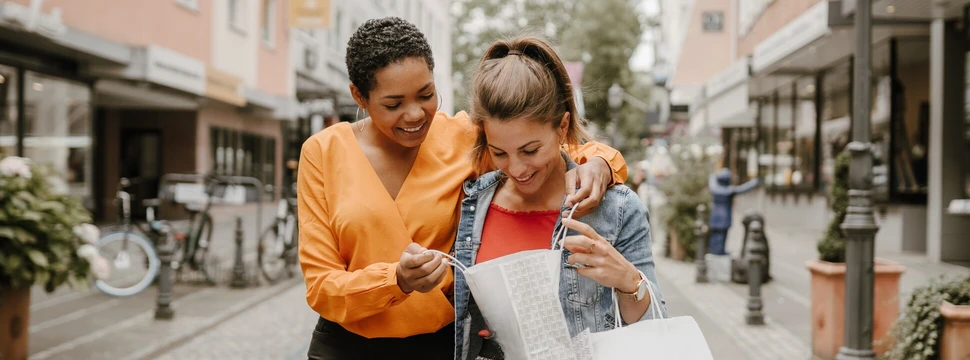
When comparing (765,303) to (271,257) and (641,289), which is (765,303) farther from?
(641,289)

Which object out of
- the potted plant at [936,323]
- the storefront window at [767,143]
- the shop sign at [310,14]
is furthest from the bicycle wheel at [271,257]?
the storefront window at [767,143]

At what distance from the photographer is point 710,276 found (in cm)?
1113

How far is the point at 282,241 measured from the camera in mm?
10734

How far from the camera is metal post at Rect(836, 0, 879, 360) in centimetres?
546

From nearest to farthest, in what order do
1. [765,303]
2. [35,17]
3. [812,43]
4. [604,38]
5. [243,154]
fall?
[765,303], [35,17], [812,43], [243,154], [604,38]

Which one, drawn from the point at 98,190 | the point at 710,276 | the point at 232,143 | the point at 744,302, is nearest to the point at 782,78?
the point at 710,276

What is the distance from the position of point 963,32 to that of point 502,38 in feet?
39.1

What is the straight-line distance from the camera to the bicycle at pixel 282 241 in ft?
34.5

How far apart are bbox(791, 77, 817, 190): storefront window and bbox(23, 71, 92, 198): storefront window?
589 inches

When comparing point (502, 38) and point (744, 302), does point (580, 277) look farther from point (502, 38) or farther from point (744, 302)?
point (744, 302)

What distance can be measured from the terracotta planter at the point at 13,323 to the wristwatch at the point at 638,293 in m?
4.86

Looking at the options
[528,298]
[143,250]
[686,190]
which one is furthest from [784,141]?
[528,298]

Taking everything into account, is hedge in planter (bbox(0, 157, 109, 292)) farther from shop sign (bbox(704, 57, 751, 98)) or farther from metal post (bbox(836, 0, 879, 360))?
shop sign (bbox(704, 57, 751, 98))

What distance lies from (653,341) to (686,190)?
11.4m
